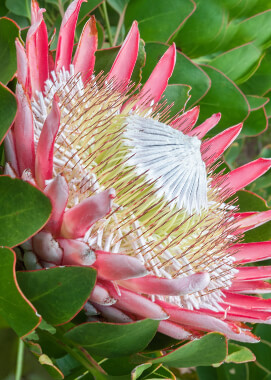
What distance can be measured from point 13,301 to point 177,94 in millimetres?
693

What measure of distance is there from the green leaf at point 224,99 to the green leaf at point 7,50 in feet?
2.15

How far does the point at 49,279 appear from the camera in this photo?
0.73 m

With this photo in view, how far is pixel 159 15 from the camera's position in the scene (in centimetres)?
138

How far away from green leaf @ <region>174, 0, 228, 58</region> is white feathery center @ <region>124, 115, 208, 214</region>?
0.57 metres

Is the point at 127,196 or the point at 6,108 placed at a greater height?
the point at 6,108

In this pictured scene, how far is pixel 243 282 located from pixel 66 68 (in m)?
0.56

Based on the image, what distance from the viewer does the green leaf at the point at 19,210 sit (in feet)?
2.28

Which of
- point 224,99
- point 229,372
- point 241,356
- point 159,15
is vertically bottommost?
point 229,372

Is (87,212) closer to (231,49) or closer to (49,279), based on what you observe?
(49,279)

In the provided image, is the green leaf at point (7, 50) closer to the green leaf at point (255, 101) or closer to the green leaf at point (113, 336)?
the green leaf at point (113, 336)

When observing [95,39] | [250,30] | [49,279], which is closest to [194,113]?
[95,39]

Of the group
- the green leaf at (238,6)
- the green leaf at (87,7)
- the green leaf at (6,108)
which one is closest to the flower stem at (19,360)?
the green leaf at (6,108)

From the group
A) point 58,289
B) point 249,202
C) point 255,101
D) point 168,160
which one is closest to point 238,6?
point 255,101

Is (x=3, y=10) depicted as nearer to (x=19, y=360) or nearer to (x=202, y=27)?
(x=202, y=27)
